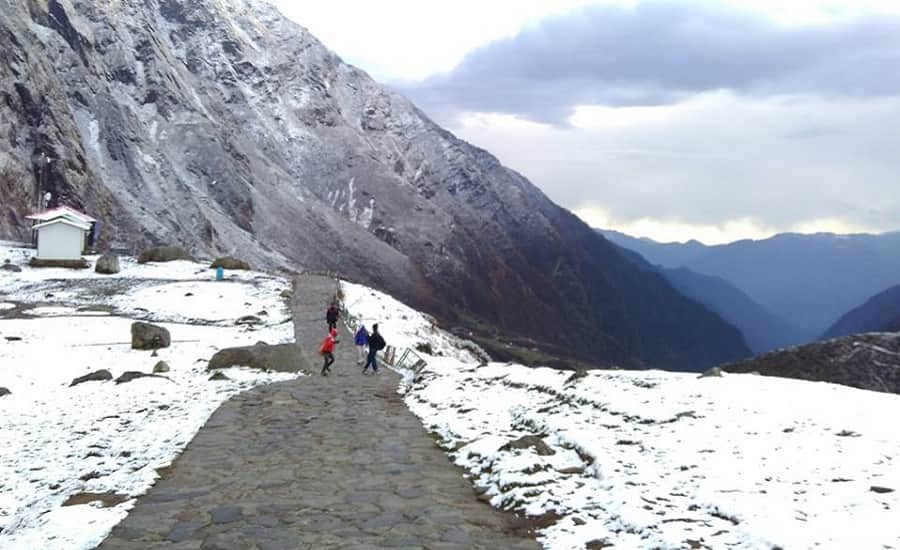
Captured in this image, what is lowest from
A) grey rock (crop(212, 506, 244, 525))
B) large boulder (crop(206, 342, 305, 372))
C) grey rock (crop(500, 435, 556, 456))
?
grey rock (crop(212, 506, 244, 525))

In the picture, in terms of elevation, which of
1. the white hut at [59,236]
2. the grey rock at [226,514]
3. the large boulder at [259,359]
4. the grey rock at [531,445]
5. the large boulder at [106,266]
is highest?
the white hut at [59,236]

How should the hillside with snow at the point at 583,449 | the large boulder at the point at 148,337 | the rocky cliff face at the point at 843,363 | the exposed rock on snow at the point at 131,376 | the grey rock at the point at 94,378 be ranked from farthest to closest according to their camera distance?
the rocky cliff face at the point at 843,363 < the large boulder at the point at 148,337 < the grey rock at the point at 94,378 < the exposed rock on snow at the point at 131,376 < the hillside with snow at the point at 583,449

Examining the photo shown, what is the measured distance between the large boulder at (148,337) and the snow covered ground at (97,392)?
41 centimetres

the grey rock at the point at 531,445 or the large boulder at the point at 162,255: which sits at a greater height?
the large boulder at the point at 162,255

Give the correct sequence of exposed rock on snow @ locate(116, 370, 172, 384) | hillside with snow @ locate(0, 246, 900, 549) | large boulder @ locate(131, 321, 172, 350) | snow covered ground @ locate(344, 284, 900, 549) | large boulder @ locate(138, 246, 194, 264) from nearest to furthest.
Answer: snow covered ground @ locate(344, 284, 900, 549), hillside with snow @ locate(0, 246, 900, 549), exposed rock on snow @ locate(116, 370, 172, 384), large boulder @ locate(131, 321, 172, 350), large boulder @ locate(138, 246, 194, 264)

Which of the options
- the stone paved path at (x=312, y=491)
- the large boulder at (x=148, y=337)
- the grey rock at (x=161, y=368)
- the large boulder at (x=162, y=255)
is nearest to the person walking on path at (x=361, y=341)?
the grey rock at (x=161, y=368)

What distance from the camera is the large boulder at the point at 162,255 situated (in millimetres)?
61906

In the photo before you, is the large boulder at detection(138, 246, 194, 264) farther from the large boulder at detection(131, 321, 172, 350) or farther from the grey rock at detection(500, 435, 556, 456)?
the grey rock at detection(500, 435, 556, 456)

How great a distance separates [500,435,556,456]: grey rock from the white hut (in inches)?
2133

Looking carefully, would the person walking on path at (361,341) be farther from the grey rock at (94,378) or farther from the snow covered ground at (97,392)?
the grey rock at (94,378)

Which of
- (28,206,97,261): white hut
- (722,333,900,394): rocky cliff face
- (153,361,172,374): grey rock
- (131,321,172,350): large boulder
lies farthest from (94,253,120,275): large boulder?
(722,333,900,394): rocky cliff face

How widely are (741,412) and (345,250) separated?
16039 cm

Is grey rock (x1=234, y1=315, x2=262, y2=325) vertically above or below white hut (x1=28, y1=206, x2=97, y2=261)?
below

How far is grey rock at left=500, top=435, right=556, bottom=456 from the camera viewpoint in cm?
1184
